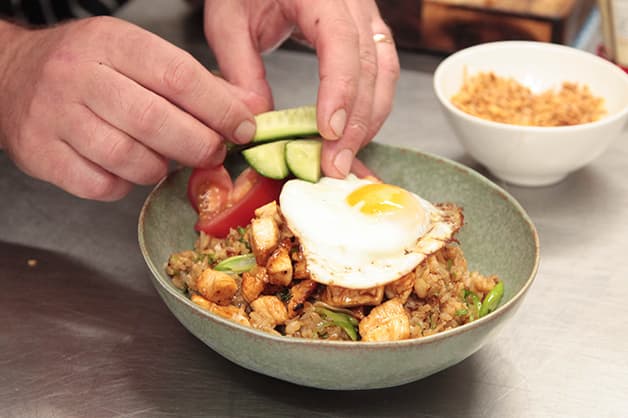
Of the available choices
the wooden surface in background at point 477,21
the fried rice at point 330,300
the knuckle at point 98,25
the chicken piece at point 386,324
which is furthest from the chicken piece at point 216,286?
the wooden surface in background at point 477,21

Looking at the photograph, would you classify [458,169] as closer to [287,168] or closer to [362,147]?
[362,147]

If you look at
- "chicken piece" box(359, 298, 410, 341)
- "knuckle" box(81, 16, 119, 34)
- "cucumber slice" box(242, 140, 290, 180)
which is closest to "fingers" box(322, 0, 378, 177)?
"cucumber slice" box(242, 140, 290, 180)

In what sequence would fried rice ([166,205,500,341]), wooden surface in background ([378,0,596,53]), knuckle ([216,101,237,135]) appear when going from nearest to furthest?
fried rice ([166,205,500,341]) < knuckle ([216,101,237,135]) < wooden surface in background ([378,0,596,53])

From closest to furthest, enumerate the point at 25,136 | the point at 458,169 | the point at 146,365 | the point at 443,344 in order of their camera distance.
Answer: the point at 443,344 → the point at 146,365 → the point at 25,136 → the point at 458,169

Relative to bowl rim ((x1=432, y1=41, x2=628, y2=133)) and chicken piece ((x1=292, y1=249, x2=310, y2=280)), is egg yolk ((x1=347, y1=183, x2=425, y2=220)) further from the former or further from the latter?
bowl rim ((x1=432, y1=41, x2=628, y2=133))

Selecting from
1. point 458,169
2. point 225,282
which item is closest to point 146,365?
point 225,282

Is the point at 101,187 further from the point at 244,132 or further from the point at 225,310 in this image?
the point at 225,310
